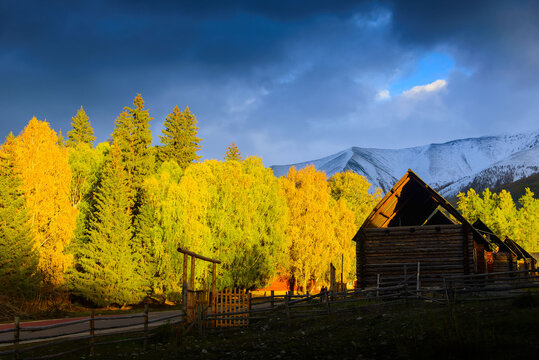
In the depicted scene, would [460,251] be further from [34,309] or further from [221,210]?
[34,309]

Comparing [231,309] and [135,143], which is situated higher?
[135,143]

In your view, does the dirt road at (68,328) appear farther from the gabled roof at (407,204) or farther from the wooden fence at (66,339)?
the gabled roof at (407,204)

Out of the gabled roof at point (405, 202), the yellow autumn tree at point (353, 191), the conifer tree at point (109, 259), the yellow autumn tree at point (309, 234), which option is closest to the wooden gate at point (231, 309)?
the gabled roof at point (405, 202)

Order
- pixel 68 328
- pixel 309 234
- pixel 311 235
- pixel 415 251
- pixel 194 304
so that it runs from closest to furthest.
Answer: pixel 194 304
pixel 68 328
pixel 415 251
pixel 309 234
pixel 311 235

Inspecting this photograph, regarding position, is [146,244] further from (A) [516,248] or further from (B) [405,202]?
(A) [516,248]

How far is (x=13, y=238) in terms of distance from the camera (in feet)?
92.3

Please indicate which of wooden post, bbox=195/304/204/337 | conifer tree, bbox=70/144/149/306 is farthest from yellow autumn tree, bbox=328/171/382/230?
wooden post, bbox=195/304/204/337

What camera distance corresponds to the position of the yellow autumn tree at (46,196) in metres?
31.0

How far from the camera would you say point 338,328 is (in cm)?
1373

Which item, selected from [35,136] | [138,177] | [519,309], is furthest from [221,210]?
[519,309]

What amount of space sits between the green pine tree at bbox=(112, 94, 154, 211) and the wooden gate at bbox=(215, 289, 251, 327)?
80.3 feet

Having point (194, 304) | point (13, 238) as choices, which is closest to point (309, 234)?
point (13, 238)

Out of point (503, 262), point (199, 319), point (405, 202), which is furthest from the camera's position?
point (503, 262)

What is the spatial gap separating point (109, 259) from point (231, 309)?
64.4 feet
